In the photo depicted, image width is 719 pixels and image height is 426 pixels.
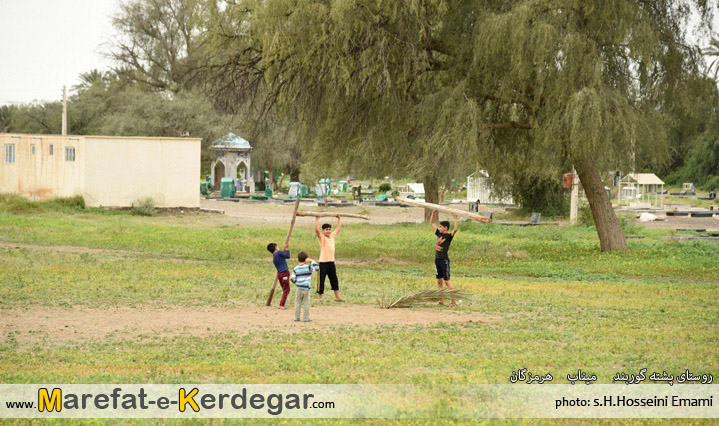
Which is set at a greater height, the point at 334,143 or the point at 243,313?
the point at 334,143

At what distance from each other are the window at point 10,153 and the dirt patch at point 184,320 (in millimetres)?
29451

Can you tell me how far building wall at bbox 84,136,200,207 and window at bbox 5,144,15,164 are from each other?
151 inches

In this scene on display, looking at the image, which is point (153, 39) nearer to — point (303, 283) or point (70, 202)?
Result: point (70, 202)

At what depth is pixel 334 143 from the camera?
2417 centimetres

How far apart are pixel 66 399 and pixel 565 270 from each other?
16.1 metres

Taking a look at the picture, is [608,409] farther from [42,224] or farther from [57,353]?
[42,224]

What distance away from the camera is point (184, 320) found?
1252 centimetres

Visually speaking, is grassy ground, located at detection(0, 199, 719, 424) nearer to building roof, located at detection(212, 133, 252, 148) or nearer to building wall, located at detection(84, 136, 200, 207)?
building wall, located at detection(84, 136, 200, 207)

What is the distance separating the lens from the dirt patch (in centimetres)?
1131

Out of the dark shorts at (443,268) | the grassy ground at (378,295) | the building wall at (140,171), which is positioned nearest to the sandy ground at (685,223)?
the grassy ground at (378,295)

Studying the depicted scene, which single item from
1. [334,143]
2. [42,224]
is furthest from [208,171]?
[334,143]

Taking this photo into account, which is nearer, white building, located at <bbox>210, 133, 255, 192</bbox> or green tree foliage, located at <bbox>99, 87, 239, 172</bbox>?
green tree foliage, located at <bbox>99, 87, 239, 172</bbox>

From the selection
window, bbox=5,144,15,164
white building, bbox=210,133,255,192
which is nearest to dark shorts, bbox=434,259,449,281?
window, bbox=5,144,15,164

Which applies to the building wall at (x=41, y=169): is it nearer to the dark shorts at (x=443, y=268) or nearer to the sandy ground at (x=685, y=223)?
the sandy ground at (x=685, y=223)
